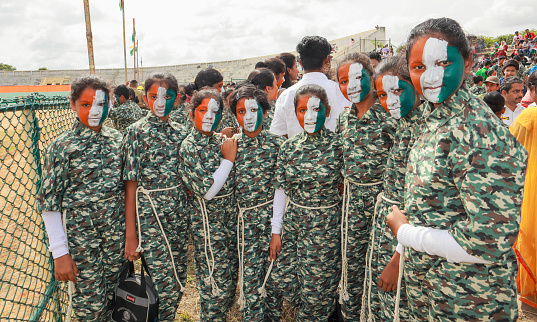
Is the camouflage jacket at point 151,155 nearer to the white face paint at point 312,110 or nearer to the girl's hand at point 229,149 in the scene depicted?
the girl's hand at point 229,149

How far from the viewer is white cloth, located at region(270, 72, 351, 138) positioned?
3.62 meters

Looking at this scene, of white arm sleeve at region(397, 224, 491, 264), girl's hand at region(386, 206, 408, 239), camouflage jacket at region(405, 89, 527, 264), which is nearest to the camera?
camouflage jacket at region(405, 89, 527, 264)

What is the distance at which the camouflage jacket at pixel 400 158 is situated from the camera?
85.3 inches

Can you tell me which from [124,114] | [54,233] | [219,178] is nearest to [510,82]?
[219,178]

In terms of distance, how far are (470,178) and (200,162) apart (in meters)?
2.03

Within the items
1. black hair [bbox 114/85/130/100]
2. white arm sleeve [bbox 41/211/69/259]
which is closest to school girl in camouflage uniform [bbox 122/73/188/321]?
white arm sleeve [bbox 41/211/69/259]

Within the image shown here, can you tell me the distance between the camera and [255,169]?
119 inches

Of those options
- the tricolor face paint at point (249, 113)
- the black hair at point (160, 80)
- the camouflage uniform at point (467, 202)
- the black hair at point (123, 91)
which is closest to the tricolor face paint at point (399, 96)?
the camouflage uniform at point (467, 202)

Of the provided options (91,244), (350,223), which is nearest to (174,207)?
(91,244)

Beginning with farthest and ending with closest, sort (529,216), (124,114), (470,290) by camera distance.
A: (124,114), (529,216), (470,290)

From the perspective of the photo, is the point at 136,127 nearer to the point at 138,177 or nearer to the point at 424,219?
the point at 138,177

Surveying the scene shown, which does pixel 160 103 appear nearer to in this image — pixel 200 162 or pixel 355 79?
pixel 200 162

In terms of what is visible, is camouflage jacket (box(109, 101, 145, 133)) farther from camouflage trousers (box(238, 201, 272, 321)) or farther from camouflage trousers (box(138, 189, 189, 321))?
camouflage trousers (box(238, 201, 272, 321))

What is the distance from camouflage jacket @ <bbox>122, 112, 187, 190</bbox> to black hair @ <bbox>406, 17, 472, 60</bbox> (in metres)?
2.10
